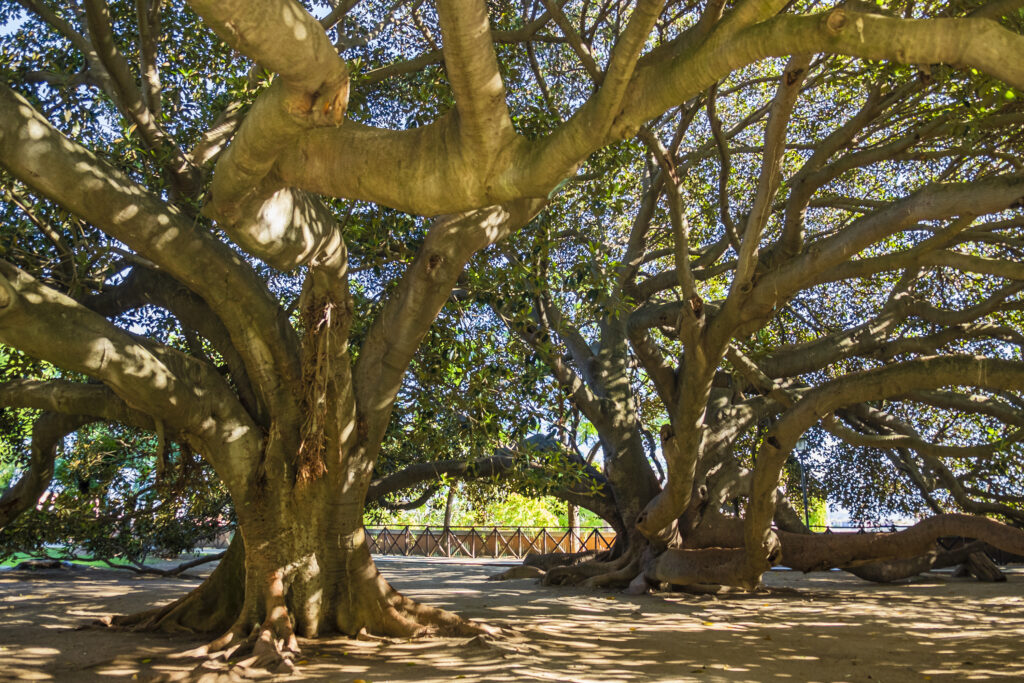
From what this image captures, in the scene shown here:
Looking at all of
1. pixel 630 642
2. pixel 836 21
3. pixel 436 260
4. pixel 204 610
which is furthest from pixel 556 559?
pixel 836 21

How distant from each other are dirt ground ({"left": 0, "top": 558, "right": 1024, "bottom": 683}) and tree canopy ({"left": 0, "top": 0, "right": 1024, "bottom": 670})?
572 mm

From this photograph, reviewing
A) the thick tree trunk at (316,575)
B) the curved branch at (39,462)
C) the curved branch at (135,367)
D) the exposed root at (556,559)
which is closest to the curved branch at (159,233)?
the curved branch at (135,367)

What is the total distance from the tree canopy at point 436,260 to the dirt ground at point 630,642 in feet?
1.88

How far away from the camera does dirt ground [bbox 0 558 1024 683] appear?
5.05m

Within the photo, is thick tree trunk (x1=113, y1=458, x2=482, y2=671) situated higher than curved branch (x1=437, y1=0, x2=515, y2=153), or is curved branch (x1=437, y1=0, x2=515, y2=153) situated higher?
curved branch (x1=437, y1=0, x2=515, y2=153)

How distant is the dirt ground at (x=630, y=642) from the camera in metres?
5.05

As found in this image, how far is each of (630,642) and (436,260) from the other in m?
3.38

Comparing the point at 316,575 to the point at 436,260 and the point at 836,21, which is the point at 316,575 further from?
the point at 836,21

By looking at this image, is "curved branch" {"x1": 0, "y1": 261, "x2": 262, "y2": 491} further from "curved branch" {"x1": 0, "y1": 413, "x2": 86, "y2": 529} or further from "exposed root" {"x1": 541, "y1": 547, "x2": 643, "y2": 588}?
"exposed root" {"x1": 541, "y1": 547, "x2": 643, "y2": 588}

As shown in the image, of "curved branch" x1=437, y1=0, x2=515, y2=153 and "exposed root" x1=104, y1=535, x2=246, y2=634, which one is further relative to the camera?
"exposed root" x1=104, y1=535, x2=246, y2=634

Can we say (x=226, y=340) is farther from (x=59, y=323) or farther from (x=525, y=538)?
(x=525, y=538)

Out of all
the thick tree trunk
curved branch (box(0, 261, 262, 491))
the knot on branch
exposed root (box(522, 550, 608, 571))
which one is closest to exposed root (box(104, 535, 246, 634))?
the thick tree trunk

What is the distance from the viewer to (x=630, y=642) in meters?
6.39

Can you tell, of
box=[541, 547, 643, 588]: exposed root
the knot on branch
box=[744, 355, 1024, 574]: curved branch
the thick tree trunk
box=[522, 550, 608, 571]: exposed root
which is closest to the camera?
the knot on branch
